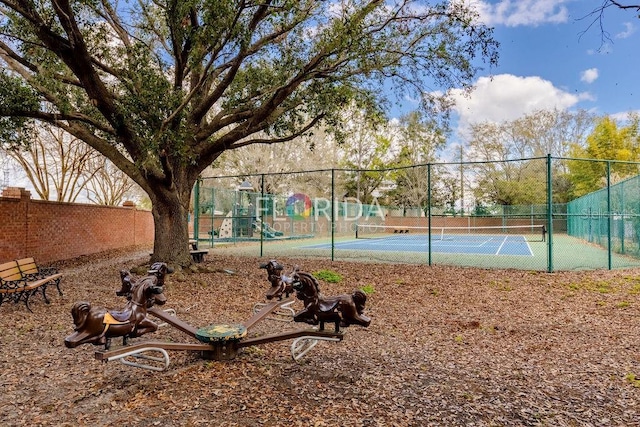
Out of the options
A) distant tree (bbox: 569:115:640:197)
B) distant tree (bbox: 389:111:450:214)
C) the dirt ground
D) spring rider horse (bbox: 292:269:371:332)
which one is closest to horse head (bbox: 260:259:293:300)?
spring rider horse (bbox: 292:269:371:332)

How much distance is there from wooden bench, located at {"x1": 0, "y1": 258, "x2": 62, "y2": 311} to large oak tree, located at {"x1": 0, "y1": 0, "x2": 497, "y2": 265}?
230cm

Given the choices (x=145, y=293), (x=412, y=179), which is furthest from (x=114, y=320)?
(x=412, y=179)

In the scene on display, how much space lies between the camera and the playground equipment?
3.03 metres

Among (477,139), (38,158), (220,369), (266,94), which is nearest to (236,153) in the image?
(38,158)

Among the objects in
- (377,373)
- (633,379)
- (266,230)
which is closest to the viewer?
(633,379)

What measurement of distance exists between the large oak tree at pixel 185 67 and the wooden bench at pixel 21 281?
2298 mm

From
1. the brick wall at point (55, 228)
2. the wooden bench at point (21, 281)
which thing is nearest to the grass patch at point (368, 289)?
the wooden bench at point (21, 281)

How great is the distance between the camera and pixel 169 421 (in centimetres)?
279

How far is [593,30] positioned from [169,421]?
4.65 metres

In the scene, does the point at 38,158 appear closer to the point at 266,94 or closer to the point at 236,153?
the point at 236,153

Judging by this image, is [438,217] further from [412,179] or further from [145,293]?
[145,293]

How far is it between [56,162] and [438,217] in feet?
Result: 72.0

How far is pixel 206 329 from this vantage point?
3.89m

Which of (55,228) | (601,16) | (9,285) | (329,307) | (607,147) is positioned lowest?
(9,285)
